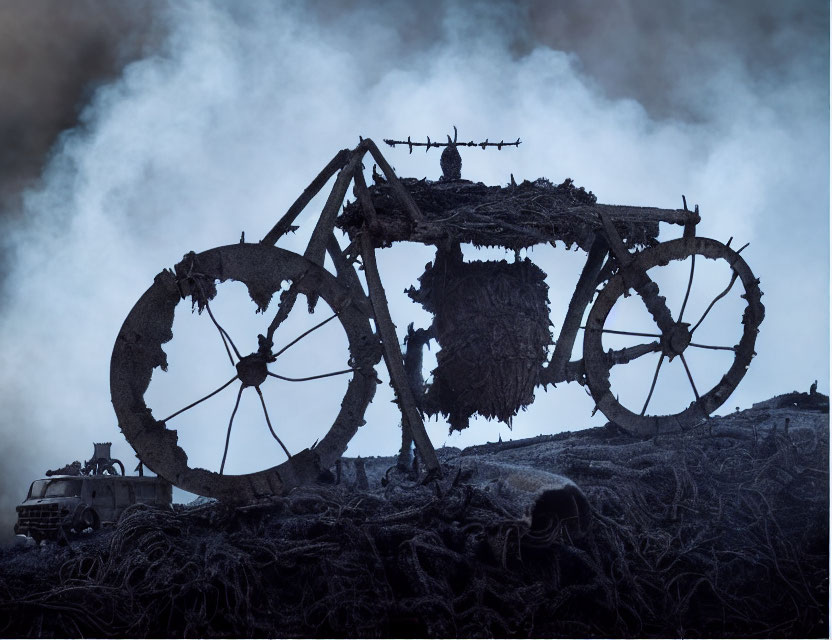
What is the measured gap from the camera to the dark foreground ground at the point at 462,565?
4.39m

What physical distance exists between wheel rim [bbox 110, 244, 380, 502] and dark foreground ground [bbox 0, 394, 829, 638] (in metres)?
0.25

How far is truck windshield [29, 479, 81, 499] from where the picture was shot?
289 inches

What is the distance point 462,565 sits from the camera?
483 centimetres

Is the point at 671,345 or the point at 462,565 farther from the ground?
the point at 671,345

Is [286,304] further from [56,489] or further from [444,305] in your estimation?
[56,489]

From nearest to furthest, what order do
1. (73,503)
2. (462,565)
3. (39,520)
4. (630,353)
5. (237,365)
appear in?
(462,565), (237,365), (39,520), (73,503), (630,353)

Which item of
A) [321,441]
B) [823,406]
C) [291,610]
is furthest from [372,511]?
[823,406]

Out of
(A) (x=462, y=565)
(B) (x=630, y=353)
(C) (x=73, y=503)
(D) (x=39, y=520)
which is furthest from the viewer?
(B) (x=630, y=353)

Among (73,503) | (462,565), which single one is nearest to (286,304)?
(462,565)

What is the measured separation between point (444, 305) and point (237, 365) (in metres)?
2.42

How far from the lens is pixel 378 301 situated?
6.63 m

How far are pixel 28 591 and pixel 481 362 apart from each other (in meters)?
4.31

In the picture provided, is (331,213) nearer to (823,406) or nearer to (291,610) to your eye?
(291,610)

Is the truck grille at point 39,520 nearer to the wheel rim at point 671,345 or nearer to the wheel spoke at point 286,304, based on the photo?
the wheel spoke at point 286,304
